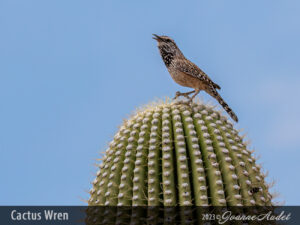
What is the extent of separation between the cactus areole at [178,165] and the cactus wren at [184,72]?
993 mm

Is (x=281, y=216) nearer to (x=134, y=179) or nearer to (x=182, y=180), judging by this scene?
(x=182, y=180)

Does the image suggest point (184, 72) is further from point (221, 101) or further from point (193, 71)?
point (221, 101)

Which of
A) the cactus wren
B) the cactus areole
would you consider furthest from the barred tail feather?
the cactus areole

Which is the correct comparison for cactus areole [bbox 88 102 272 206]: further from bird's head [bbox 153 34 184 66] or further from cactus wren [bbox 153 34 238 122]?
bird's head [bbox 153 34 184 66]

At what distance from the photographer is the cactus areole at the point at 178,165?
5.07 meters

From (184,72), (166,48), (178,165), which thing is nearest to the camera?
(178,165)

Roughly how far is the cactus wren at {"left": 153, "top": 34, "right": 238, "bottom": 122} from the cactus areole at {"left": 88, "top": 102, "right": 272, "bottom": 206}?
39.1 inches

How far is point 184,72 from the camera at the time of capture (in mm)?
7059

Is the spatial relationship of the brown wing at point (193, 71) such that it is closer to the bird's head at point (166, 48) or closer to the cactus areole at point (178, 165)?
the bird's head at point (166, 48)

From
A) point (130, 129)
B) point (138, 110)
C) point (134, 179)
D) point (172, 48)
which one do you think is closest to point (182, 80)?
point (172, 48)

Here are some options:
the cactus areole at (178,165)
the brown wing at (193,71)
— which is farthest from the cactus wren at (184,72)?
the cactus areole at (178,165)

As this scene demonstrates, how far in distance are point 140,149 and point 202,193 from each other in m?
1.00

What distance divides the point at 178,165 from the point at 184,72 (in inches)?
89.4

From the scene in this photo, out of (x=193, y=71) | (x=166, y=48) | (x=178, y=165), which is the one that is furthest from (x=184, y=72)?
(x=178, y=165)
